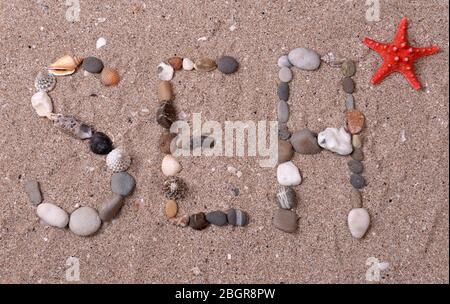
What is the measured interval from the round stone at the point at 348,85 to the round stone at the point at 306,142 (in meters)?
0.22

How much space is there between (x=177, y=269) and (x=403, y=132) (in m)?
0.99

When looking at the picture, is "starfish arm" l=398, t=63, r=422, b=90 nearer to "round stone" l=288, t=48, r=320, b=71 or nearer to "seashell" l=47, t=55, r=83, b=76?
"round stone" l=288, t=48, r=320, b=71

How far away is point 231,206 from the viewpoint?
2035 mm

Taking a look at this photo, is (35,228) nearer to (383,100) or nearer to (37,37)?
(37,37)

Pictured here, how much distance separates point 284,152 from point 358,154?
278mm

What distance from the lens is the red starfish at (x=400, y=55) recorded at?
2039mm

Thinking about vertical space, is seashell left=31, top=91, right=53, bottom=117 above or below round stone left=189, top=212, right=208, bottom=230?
above

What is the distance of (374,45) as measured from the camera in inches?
81.9

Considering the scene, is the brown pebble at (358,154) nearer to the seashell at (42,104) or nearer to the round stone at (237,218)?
the round stone at (237,218)

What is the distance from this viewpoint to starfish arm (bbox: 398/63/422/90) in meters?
2.05

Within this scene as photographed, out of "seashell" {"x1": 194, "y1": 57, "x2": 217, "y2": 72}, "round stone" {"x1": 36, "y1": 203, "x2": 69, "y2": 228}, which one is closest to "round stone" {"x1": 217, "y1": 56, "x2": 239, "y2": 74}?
"seashell" {"x1": 194, "y1": 57, "x2": 217, "y2": 72}

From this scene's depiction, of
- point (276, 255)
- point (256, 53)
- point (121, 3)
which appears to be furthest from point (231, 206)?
point (121, 3)

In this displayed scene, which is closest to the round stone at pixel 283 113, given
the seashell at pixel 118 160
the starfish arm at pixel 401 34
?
the starfish arm at pixel 401 34

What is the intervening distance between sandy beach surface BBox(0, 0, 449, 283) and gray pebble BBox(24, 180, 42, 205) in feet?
0.10
